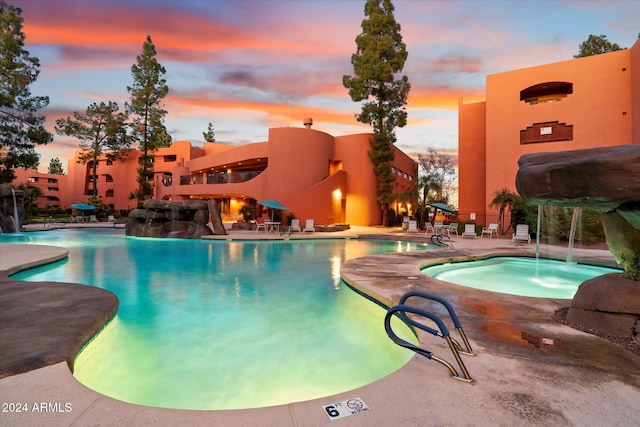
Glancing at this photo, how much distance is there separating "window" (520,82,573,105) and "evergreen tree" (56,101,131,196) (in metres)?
41.1

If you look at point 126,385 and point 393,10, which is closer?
point 126,385

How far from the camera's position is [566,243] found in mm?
13305

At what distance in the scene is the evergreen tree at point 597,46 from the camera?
78.3 feet

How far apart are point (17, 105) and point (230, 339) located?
3270 centimetres

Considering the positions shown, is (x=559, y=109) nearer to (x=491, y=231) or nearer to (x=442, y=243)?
(x=491, y=231)

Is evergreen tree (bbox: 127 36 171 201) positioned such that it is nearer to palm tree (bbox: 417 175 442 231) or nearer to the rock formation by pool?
palm tree (bbox: 417 175 442 231)

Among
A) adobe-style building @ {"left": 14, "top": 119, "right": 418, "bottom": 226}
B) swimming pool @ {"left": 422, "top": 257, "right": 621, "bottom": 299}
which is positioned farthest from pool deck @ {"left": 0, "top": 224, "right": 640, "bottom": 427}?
adobe-style building @ {"left": 14, "top": 119, "right": 418, "bottom": 226}

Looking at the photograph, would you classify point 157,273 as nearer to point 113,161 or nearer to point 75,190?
point 113,161

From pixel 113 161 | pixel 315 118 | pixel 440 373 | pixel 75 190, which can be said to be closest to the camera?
pixel 440 373

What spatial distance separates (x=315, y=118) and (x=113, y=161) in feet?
96.3

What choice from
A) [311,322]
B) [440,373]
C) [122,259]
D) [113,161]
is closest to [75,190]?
[113,161]

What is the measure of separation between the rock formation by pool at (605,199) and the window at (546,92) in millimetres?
20703

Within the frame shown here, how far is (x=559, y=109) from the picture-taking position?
61.7 ft

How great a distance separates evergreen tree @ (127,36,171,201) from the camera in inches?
1304
